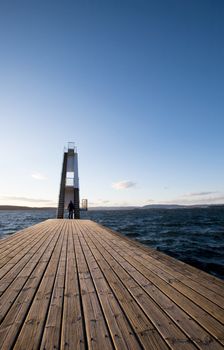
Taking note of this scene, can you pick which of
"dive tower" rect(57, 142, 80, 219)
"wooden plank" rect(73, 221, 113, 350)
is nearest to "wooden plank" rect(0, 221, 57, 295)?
"wooden plank" rect(73, 221, 113, 350)

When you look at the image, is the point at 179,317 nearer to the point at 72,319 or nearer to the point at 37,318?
the point at 72,319

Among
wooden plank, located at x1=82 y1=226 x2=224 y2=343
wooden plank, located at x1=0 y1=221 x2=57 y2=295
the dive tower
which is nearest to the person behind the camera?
wooden plank, located at x1=82 y1=226 x2=224 y2=343

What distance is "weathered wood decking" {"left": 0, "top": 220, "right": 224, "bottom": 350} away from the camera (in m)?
2.10

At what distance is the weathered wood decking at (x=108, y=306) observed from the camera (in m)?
2.10

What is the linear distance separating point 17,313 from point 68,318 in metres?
0.62

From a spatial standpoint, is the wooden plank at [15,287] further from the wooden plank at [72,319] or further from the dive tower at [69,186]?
the dive tower at [69,186]

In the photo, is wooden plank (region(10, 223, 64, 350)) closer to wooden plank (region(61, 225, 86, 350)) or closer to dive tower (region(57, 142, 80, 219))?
wooden plank (region(61, 225, 86, 350))

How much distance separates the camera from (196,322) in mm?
2439

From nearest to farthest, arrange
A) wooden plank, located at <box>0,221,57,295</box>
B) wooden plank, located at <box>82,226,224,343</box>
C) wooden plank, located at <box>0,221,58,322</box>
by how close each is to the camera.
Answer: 1. wooden plank, located at <box>82,226,224,343</box>
2. wooden plank, located at <box>0,221,58,322</box>
3. wooden plank, located at <box>0,221,57,295</box>

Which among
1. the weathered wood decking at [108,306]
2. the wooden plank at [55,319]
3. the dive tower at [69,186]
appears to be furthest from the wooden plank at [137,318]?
the dive tower at [69,186]

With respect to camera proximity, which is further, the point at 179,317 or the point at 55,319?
the point at 179,317

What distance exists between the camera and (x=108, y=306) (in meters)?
2.80

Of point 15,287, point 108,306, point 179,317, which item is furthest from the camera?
point 15,287

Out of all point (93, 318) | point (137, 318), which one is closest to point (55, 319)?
point (93, 318)
